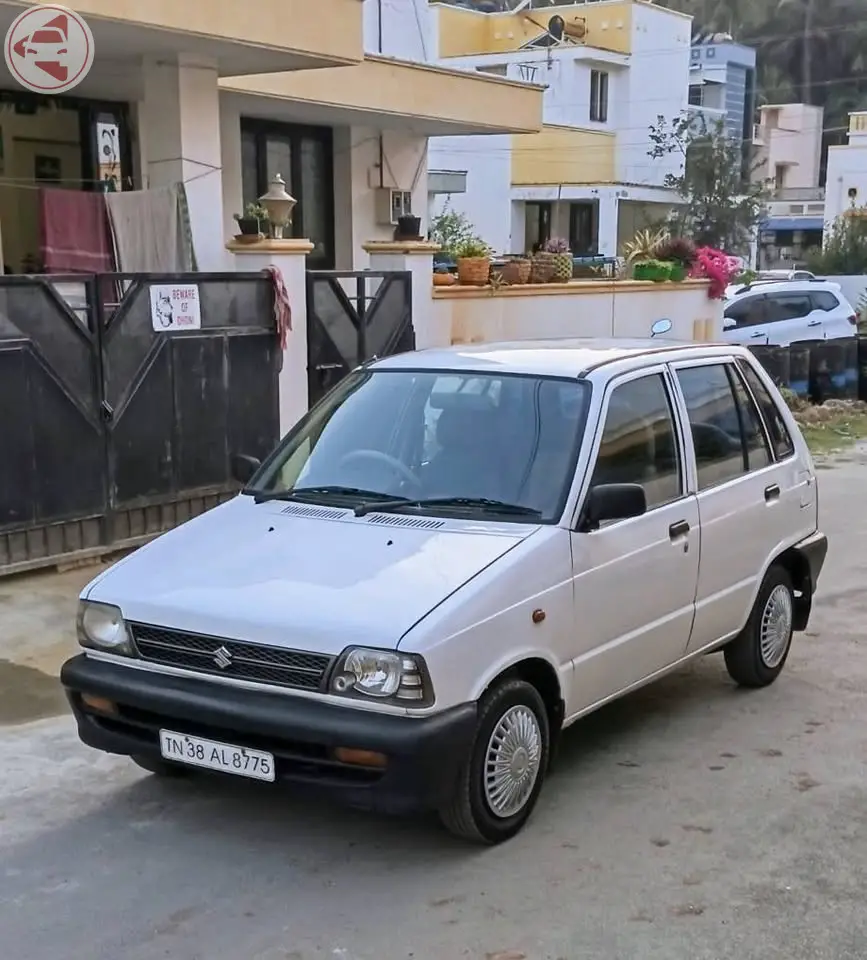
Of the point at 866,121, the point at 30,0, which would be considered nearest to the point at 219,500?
the point at 30,0

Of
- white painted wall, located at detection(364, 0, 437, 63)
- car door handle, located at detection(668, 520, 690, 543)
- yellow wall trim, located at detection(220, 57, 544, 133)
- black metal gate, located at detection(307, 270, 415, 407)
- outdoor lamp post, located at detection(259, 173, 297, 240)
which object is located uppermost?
white painted wall, located at detection(364, 0, 437, 63)

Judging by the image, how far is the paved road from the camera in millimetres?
3754

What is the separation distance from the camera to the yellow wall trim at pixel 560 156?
38.7m

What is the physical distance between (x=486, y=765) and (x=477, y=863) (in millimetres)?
349

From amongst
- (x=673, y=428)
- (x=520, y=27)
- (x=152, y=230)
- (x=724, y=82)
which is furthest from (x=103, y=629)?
(x=724, y=82)

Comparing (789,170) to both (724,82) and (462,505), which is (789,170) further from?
(462,505)

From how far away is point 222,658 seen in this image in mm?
4145

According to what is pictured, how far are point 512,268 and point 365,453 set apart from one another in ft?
28.7

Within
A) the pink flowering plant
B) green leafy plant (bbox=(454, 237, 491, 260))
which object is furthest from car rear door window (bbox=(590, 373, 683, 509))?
the pink flowering plant

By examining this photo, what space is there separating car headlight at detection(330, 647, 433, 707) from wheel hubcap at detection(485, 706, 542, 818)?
0.44m

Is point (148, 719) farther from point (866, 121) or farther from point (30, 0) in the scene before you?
point (866, 121)

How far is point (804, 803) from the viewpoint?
4.79m

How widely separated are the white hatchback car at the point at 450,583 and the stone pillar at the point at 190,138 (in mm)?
5229

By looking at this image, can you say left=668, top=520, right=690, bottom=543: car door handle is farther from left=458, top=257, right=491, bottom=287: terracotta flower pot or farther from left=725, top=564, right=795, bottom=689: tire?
left=458, top=257, right=491, bottom=287: terracotta flower pot
